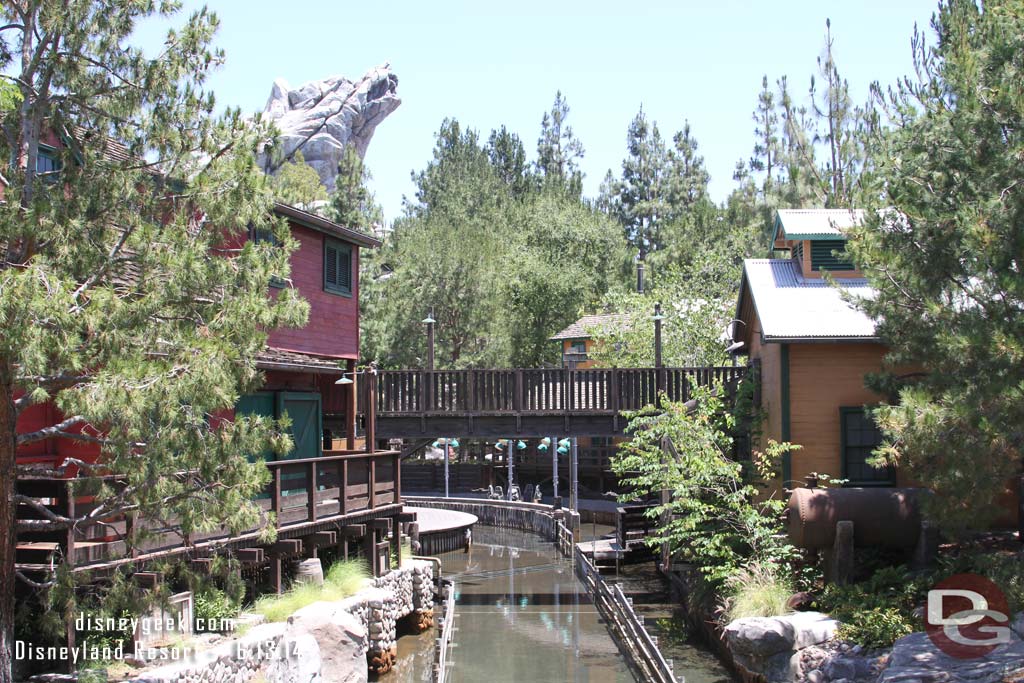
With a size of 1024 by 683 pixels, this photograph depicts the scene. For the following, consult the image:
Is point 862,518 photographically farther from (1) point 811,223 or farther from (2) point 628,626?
(1) point 811,223

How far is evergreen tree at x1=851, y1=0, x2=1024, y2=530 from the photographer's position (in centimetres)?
1212

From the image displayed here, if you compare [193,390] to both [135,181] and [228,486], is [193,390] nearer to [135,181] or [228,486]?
[228,486]

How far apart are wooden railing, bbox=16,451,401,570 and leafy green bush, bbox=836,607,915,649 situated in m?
7.96

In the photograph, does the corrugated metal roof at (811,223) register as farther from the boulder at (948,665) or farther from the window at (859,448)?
the boulder at (948,665)

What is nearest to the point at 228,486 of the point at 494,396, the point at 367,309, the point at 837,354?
the point at 837,354

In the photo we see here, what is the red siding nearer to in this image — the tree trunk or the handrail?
the handrail

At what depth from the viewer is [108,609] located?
9.61 metres

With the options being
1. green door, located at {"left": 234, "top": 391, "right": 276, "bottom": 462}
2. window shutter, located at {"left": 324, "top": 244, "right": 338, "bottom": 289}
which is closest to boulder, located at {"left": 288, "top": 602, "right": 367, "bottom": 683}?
green door, located at {"left": 234, "top": 391, "right": 276, "bottom": 462}

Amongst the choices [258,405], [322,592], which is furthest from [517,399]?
[322,592]

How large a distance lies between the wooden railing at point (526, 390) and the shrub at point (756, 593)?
7.29 metres

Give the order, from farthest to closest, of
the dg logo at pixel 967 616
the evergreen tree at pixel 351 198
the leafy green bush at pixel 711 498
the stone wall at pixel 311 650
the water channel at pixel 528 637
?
the evergreen tree at pixel 351 198 < the leafy green bush at pixel 711 498 < the water channel at pixel 528 637 < the dg logo at pixel 967 616 < the stone wall at pixel 311 650

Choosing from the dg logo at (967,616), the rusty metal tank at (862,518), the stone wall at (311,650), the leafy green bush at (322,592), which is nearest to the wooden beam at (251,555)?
the leafy green bush at (322,592)

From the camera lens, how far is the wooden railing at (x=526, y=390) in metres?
23.8

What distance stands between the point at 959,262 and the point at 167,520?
10399 millimetres
